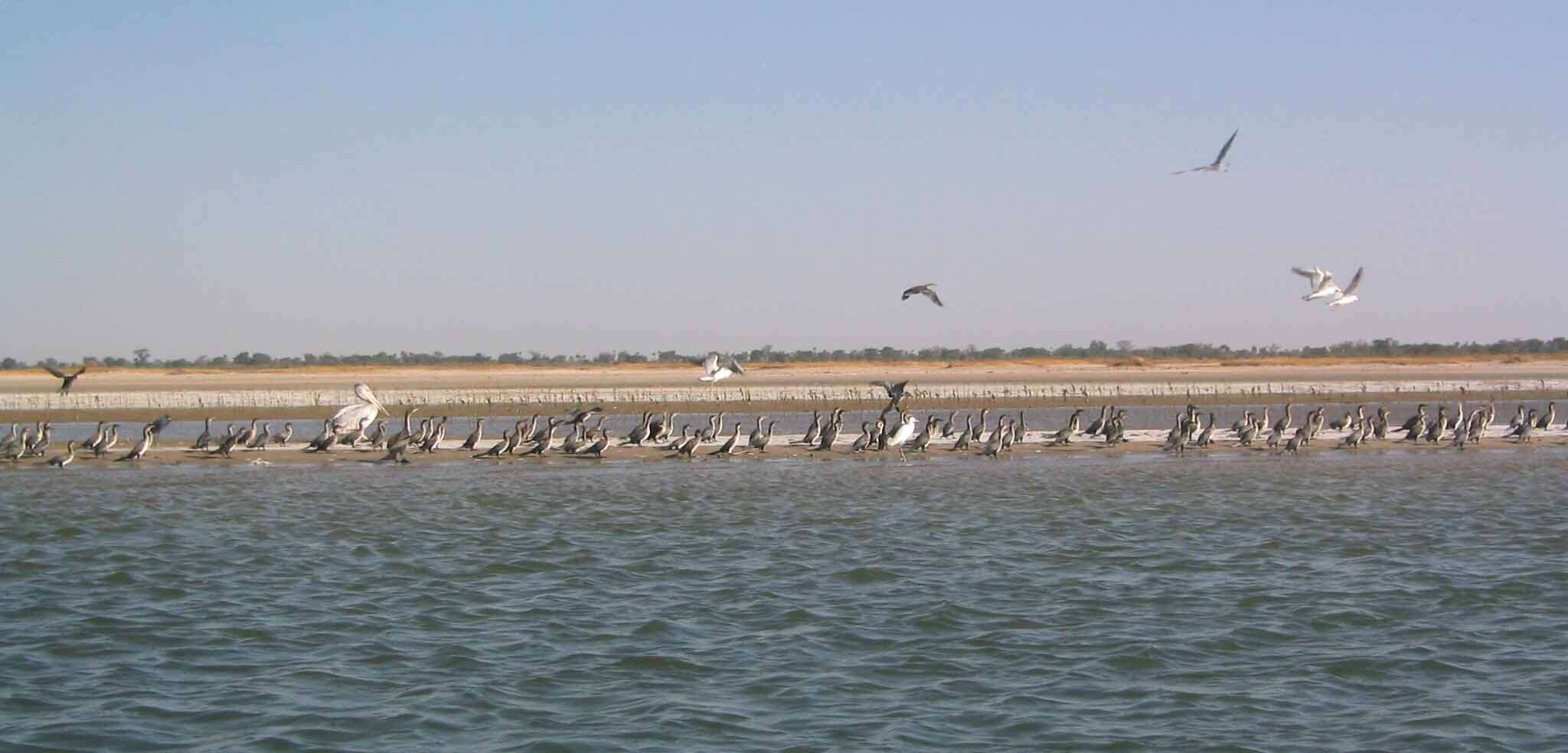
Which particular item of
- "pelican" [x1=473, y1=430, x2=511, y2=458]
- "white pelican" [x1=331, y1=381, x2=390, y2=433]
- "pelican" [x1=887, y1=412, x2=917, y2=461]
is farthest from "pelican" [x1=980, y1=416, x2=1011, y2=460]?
"white pelican" [x1=331, y1=381, x2=390, y2=433]

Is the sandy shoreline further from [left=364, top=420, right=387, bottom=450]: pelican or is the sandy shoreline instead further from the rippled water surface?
the rippled water surface

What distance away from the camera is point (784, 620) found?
13.9 meters

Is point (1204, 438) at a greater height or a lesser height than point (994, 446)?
greater

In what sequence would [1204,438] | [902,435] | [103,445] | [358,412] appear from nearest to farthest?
[358,412] → [902,435] → [103,445] → [1204,438]

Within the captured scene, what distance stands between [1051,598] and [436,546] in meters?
7.74

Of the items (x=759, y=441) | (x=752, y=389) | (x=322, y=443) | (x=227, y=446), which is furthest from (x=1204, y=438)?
(x=752, y=389)

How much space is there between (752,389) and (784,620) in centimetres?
4050

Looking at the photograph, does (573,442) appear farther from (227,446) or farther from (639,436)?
(227,446)

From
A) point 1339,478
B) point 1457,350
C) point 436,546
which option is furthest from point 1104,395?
point 1457,350

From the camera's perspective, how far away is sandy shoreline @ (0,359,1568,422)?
4816 centimetres

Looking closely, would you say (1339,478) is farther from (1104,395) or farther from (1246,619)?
(1104,395)

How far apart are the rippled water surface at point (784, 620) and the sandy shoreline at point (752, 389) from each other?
24.0 metres

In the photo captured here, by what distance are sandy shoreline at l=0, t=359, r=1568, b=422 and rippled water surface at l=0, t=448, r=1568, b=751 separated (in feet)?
78.7

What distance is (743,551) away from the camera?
59.8ft
